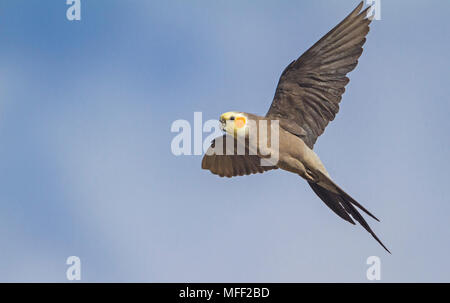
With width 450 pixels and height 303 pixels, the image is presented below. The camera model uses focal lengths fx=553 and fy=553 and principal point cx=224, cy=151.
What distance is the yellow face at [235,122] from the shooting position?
7117 mm

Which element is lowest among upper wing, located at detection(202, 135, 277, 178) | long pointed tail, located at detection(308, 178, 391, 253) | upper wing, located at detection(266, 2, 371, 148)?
long pointed tail, located at detection(308, 178, 391, 253)

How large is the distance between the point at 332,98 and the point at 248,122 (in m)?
1.32

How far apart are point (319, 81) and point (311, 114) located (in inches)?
19.6

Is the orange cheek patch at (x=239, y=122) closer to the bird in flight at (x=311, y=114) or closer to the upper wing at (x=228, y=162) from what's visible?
the bird in flight at (x=311, y=114)

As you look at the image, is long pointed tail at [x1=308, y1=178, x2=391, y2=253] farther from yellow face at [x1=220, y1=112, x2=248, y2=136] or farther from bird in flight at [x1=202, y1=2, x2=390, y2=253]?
yellow face at [x1=220, y1=112, x2=248, y2=136]

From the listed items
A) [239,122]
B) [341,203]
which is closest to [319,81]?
[239,122]

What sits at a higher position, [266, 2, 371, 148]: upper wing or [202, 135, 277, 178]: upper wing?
[266, 2, 371, 148]: upper wing

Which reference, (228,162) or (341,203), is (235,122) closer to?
(228,162)

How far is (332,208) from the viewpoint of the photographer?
25.3 ft

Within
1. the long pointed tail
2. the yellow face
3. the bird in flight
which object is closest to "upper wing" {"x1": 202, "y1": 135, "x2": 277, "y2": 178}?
the bird in flight

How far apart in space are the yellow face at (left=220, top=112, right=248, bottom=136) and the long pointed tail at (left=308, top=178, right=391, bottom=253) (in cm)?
143

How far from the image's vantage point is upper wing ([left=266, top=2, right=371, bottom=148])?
7.21 metres

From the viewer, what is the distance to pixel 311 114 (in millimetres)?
7809

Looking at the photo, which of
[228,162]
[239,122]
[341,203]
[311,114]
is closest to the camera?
[239,122]
